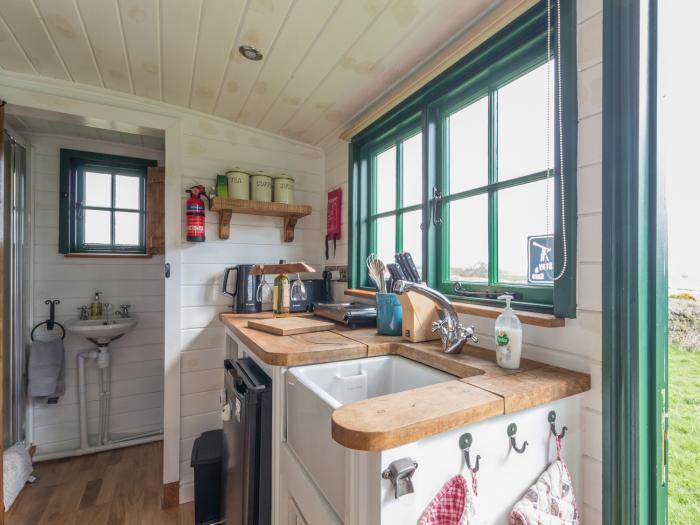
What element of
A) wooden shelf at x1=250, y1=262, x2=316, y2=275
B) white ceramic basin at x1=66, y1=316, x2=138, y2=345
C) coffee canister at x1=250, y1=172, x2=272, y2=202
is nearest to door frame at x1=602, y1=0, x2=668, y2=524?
wooden shelf at x1=250, y1=262, x2=316, y2=275

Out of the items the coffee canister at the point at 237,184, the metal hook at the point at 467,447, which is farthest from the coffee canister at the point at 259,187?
the metal hook at the point at 467,447

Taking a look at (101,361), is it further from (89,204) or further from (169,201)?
(169,201)

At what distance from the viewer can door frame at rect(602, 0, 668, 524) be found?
0.83 meters

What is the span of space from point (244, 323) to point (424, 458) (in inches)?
51.0

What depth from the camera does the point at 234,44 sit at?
4.69 ft

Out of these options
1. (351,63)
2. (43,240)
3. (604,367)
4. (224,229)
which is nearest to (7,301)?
(43,240)

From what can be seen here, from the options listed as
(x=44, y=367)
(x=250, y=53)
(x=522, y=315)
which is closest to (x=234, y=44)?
(x=250, y=53)

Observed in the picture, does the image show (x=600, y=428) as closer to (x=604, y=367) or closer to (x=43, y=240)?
(x=604, y=367)

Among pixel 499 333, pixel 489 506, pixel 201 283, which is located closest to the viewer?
pixel 489 506

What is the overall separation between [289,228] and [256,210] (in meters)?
0.29

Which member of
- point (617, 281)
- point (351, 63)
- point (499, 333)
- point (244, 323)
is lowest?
point (244, 323)

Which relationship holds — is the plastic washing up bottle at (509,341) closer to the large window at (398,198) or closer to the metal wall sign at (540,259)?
the metal wall sign at (540,259)

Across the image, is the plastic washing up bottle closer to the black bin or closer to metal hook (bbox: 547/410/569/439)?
metal hook (bbox: 547/410/569/439)

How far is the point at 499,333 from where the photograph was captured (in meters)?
0.97
